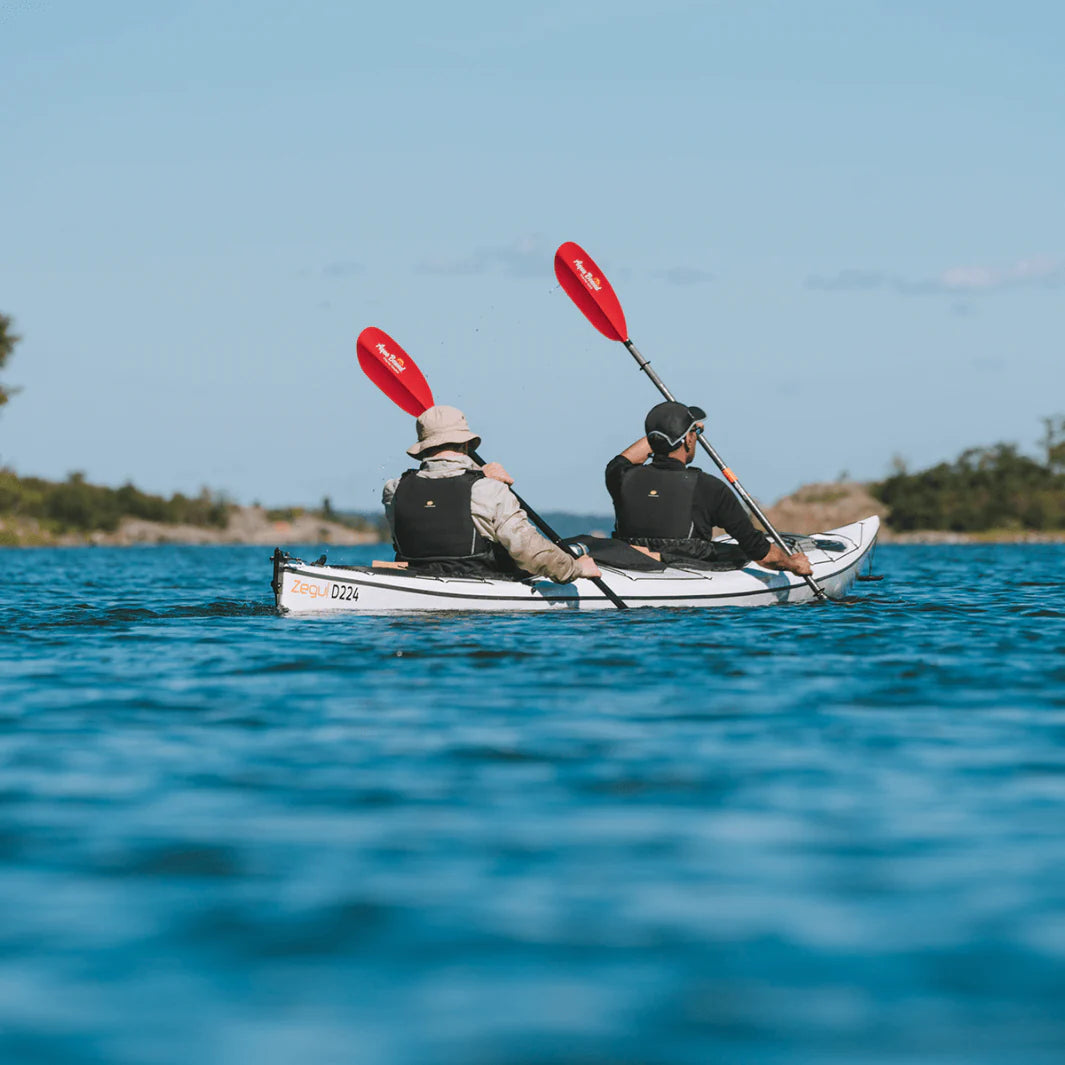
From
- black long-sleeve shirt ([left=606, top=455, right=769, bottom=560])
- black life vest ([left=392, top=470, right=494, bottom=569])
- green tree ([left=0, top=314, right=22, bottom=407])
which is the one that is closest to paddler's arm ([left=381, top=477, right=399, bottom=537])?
black life vest ([left=392, top=470, right=494, bottom=569])

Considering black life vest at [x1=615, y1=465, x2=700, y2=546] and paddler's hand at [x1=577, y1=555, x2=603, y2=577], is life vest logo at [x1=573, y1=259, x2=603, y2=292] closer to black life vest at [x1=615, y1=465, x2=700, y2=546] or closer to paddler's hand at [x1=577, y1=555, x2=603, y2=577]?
black life vest at [x1=615, y1=465, x2=700, y2=546]

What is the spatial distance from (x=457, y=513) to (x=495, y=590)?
71 centimetres

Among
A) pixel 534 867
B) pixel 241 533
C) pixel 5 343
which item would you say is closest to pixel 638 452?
pixel 534 867

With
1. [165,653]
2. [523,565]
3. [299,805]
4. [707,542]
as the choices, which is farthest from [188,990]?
[707,542]

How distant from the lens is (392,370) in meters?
13.0

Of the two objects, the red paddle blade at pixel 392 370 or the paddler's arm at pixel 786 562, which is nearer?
the paddler's arm at pixel 786 562

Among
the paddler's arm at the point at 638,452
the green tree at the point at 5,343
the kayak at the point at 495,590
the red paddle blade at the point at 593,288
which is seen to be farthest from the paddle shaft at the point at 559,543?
the green tree at the point at 5,343

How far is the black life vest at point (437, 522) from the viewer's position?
10266mm

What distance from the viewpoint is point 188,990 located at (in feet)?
9.20

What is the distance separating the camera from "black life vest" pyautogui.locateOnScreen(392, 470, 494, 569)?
1027 centimetres

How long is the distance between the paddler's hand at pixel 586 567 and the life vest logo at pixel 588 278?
3.96 metres

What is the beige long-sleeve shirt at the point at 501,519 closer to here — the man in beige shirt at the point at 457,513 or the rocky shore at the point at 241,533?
the man in beige shirt at the point at 457,513

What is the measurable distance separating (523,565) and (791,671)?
3.53 meters

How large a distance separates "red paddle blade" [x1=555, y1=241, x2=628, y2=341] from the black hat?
2682 millimetres
